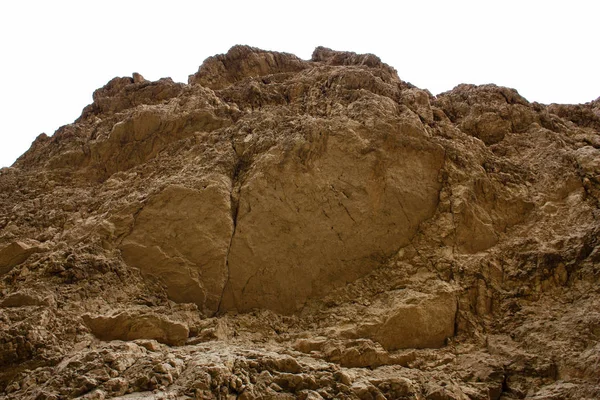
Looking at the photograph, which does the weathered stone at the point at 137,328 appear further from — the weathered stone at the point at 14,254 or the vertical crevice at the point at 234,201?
the weathered stone at the point at 14,254

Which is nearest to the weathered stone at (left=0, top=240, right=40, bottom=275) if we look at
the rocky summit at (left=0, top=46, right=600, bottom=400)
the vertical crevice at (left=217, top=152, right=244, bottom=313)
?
the rocky summit at (left=0, top=46, right=600, bottom=400)

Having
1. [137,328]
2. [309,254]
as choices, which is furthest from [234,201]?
[137,328]

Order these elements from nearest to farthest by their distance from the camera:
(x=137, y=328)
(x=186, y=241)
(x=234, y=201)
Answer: (x=137, y=328)
(x=186, y=241)
(x=234, y=201)

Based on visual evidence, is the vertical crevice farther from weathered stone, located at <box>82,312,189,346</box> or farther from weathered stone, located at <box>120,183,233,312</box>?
weathered stone, located at <box>82,312,189,346</box>

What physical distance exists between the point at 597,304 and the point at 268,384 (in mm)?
4184

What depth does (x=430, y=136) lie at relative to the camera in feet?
29.6

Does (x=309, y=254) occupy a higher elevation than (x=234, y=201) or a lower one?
lower

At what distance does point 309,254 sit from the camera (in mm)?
7867

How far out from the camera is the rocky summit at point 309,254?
19.1ft

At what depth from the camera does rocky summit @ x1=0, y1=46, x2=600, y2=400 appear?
230 inches

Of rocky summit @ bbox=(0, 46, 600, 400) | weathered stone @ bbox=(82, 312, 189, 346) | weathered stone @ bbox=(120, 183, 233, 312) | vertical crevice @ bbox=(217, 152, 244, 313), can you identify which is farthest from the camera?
vertical crevice @ bbox=(217, 152, 244, 313)

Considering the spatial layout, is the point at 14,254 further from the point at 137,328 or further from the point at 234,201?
the point at 234,201

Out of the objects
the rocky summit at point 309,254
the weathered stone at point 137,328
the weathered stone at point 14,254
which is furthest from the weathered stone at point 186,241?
the weathered stone at point 14,254

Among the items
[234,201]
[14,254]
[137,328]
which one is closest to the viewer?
[137,328]
